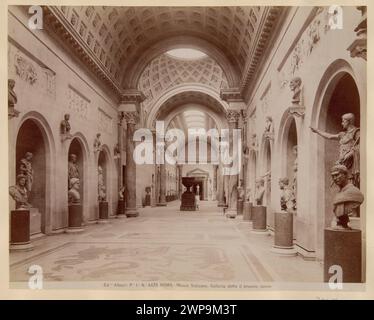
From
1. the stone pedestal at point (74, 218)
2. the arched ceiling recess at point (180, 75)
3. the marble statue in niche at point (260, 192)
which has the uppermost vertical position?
the arched ceiling recess at point (180, 75)

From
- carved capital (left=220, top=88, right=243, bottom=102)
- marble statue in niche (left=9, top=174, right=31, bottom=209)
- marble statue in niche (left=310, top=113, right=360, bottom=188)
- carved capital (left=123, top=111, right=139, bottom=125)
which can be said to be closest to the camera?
marble statue in niche (left=310, top=113, right=360, bottom=188)

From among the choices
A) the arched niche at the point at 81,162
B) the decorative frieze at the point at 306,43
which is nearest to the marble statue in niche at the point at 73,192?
the arched niche at the point at 81,162

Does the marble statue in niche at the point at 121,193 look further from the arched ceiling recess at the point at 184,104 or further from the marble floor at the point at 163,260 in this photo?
the arched ceiling recess at the point at 184,104

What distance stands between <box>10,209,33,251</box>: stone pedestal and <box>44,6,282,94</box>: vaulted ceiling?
20.0 ft

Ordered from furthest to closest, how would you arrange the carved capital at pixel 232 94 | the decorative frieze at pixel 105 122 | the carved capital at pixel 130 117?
the carved capital at pixel 130 117 < the carved capital at pixel 232 94 < the decorative frieze at pixel 105 122

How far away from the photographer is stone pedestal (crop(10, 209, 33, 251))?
8.57 m

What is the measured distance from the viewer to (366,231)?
5.20m

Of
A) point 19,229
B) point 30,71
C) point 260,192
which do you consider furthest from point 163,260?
point 30,71

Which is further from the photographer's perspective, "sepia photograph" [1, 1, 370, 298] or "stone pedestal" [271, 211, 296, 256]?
"stone pedestal" [271, 211, 296, 256]

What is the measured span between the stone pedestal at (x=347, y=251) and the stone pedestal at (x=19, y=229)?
21.7 ft

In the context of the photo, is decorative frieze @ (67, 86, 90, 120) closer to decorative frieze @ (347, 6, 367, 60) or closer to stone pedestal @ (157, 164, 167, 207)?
decorative frieze @ (347, 6, 367, 60)

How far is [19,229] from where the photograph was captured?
341 inches

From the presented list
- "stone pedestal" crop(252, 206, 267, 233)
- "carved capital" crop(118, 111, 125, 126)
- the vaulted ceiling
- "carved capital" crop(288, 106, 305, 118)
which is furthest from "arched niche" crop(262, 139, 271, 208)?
"carved capital" crop(118, 111, 125, 126)

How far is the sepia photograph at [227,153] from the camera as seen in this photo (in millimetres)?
5984
